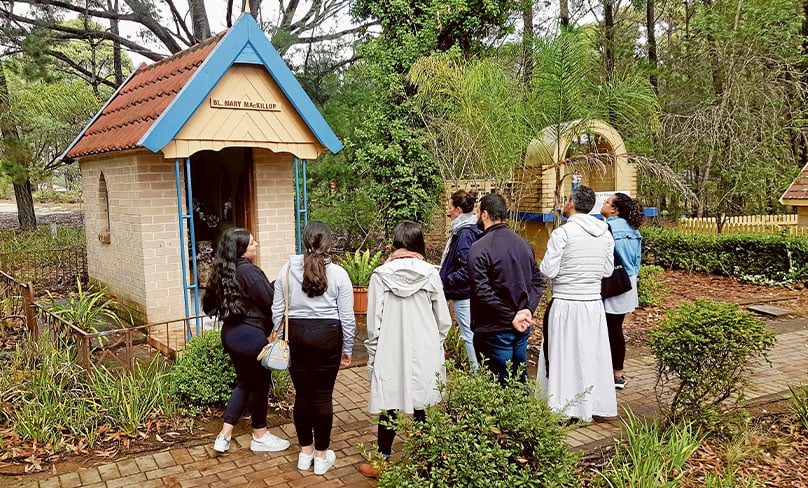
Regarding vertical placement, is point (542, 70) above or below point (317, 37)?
below

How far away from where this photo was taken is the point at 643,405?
18.9 feet

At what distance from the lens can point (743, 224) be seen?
15.8 meters

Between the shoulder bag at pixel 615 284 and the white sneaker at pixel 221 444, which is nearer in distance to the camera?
the white sneaker at pixel 221 444

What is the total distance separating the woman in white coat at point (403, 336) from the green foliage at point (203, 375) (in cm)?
183

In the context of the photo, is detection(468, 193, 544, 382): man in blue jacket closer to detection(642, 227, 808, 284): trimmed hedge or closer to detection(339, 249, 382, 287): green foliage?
detection(339, 249, 382, 287): green foliage

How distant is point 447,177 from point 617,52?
12462mm

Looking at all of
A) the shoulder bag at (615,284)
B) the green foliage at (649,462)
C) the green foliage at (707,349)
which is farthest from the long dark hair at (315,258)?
the shoulder bag at (615,284)

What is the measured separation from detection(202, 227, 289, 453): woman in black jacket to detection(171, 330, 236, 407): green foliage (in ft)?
2.42

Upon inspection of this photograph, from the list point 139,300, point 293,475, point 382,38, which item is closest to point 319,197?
point 382,38

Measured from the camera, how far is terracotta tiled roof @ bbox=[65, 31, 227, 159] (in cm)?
761

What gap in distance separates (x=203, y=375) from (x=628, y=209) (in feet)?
14.1

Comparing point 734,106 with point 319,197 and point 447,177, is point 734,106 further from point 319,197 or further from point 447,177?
point 319,197

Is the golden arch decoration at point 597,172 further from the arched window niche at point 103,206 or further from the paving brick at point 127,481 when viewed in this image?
the paving brick at point 127,481

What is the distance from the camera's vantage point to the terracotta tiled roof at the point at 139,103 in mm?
7609
